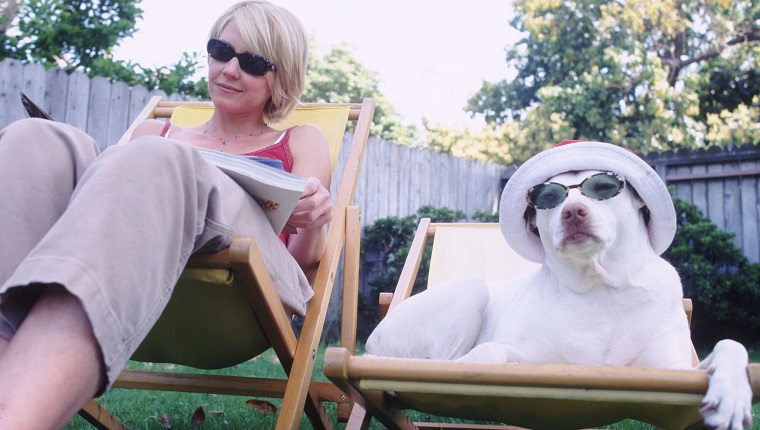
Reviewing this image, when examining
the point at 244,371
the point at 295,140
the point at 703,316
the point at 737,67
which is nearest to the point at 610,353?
the point at 295,140

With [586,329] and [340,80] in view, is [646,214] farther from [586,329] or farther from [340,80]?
[340,80]

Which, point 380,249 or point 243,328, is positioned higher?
point 380,249

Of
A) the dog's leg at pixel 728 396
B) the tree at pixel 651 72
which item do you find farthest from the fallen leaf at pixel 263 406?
the tree at pixel 651 72

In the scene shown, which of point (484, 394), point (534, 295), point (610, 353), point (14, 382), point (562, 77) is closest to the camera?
point (14, 382)

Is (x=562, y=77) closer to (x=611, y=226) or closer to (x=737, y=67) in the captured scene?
(x=737, y=67)

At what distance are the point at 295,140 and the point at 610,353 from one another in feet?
4.25

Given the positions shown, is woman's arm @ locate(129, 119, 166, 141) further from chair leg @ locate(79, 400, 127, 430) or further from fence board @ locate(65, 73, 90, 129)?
fence board @ locate(65, 73, 90, 129)

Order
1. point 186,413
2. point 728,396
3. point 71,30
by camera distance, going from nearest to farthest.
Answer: point 728,396 < point 186,413 < point 71,30

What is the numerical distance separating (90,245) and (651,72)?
1124 cm

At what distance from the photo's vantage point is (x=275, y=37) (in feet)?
8.17

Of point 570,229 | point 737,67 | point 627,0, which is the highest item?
point 627,0

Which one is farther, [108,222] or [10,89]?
[10,89]

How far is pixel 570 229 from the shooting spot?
1858mm

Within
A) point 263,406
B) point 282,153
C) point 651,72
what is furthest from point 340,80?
point 282,153
